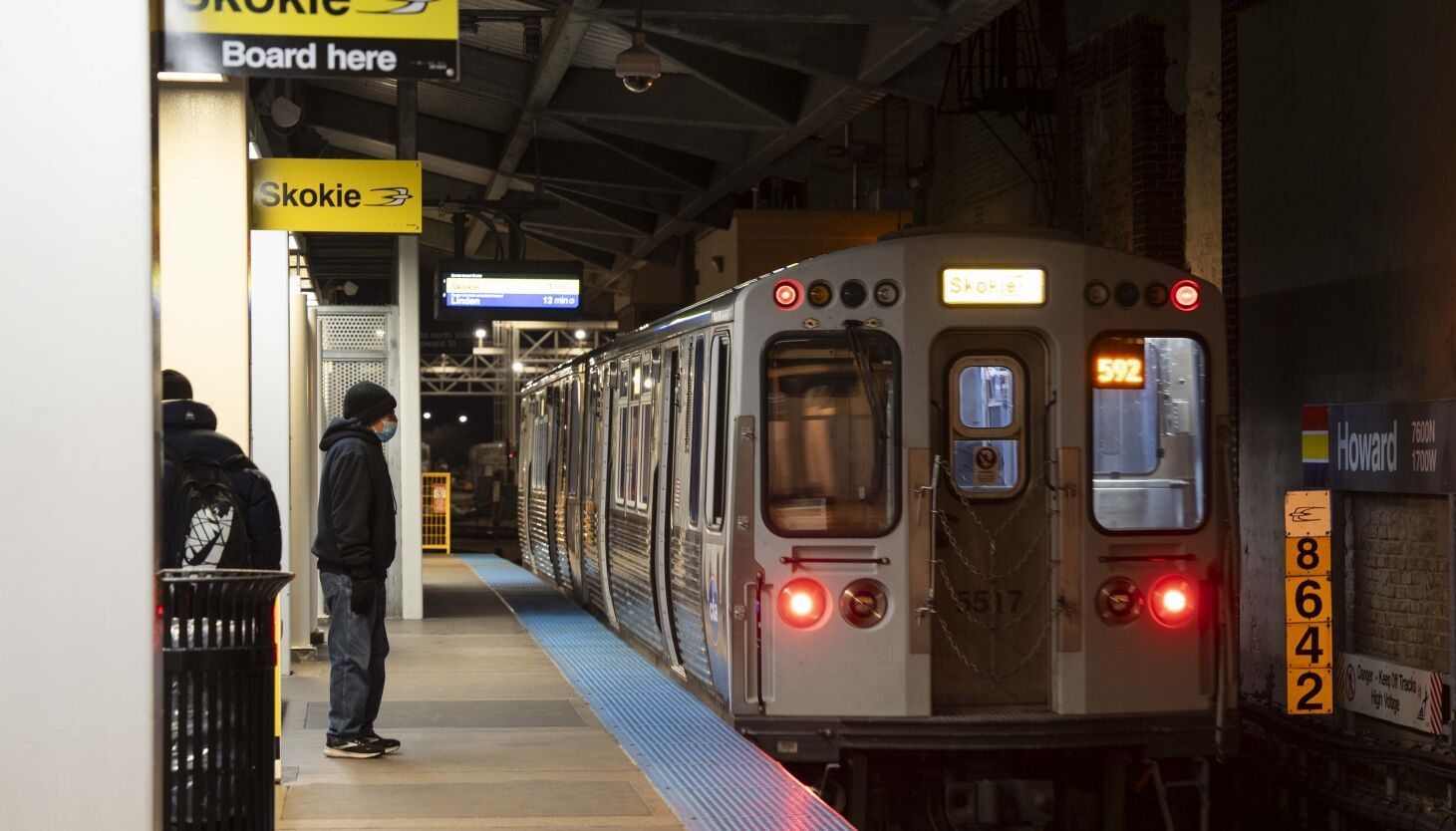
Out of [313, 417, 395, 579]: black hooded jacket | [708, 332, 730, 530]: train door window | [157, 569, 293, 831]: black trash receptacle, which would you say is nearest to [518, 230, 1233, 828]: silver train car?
[708, 332, 730, 530]: train door window

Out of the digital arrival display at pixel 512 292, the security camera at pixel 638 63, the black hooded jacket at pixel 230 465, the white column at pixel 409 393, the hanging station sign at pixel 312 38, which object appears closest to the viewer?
the hanging station sign at pixel 312 38

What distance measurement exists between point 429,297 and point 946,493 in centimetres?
2933

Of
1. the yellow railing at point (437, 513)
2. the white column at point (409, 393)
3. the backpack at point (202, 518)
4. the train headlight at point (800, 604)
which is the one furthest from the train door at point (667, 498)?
the yellow railing at point (437, 513)

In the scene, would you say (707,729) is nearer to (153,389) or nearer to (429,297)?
(153,389)

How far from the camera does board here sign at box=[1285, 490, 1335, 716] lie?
11781 mm

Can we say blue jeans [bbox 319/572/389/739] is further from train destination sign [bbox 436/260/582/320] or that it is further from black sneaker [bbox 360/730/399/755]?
train destination sign [bbox 436/260/582/320]

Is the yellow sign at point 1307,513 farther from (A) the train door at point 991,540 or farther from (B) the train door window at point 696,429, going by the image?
(B) the train door window at point 696,429

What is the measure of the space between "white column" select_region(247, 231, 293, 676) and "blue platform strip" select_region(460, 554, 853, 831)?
237 cm

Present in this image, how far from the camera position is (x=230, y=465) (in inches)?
277

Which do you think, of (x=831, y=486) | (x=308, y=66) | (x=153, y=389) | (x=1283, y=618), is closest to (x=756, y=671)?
(x=831, y=486)

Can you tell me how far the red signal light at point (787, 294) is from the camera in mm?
8555

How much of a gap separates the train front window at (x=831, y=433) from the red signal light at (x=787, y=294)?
0.17 metres

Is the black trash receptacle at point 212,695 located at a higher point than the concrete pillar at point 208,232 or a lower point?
lower

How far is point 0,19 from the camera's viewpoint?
4.02 meters
